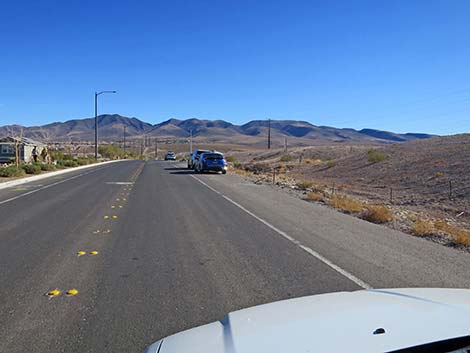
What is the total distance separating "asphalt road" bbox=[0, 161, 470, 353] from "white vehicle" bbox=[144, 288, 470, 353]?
1754mm

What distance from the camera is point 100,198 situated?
19.3 metres

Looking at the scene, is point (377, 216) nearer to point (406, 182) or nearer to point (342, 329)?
point (342, 329)

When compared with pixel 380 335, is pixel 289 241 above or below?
below

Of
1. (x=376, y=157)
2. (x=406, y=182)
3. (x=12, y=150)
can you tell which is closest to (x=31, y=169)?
(x=12, y=150)

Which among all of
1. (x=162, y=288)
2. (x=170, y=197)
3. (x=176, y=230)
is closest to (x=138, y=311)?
(x=162, y=288)

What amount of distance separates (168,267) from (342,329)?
5.15 metres

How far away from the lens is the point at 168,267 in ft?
26.0

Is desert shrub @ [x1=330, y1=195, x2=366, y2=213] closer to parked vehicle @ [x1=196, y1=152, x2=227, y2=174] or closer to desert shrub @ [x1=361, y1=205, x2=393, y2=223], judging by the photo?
desert shrub @ [x1=361, y1=205, x2=393, y2=223]

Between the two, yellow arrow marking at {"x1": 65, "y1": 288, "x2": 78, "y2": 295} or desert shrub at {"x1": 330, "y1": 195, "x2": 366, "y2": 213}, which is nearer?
yellow arrow marking at {"x1": 65, "y1": 288, "x2": 78, "y2": 295}

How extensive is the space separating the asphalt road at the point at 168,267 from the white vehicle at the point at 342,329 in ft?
5.75

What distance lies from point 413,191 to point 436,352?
88.9ft

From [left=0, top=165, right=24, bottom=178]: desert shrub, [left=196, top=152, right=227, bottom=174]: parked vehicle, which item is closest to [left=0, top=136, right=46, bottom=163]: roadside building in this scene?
[left=0, top=165, right=24, bottom=178]: desert shrub

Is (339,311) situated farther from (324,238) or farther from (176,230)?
(176,230)

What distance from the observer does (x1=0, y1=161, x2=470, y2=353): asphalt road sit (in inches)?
210
